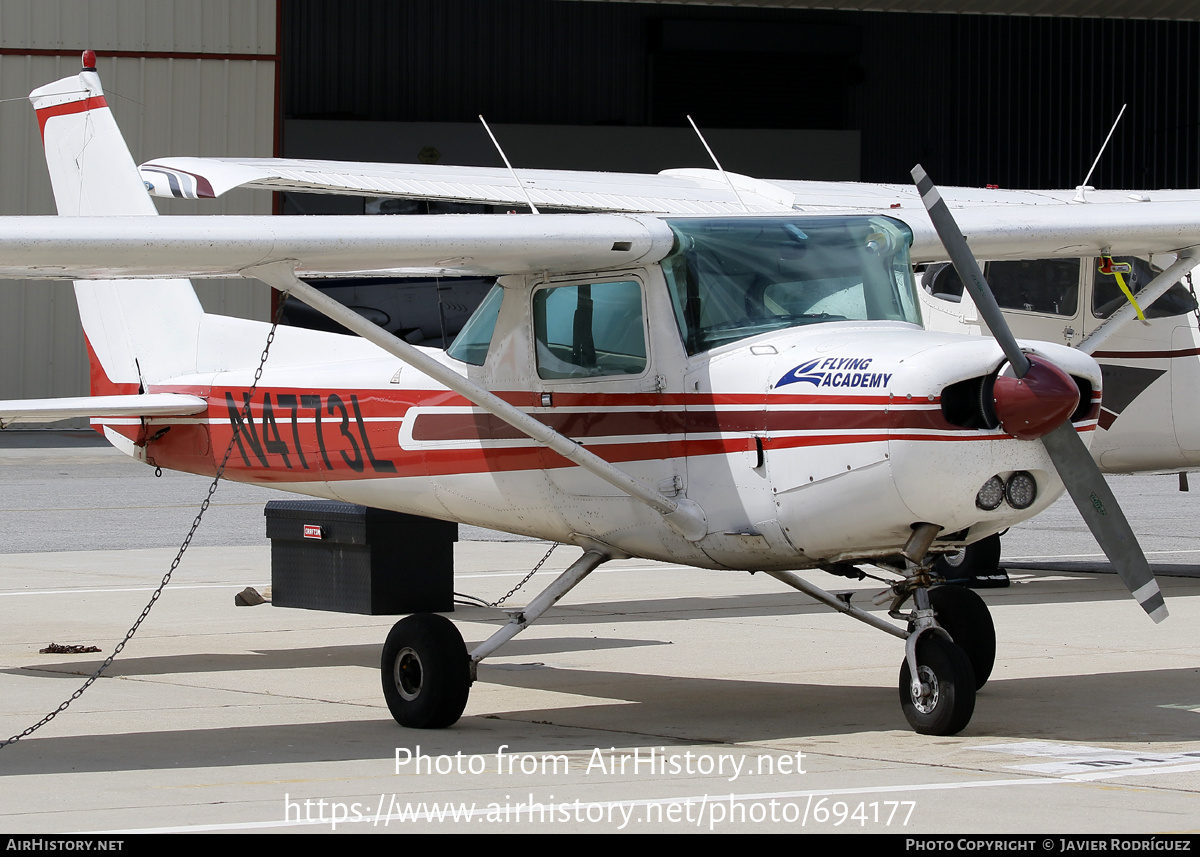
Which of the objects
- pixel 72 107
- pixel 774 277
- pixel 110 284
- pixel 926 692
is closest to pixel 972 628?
pixel 926 692

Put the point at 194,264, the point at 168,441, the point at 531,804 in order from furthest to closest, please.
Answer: the point at 168,441
the point at 194,264
the point at 531,804

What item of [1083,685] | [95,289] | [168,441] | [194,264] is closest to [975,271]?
[1083,685]

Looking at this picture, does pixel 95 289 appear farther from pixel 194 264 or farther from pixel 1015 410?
pixel 1015 410

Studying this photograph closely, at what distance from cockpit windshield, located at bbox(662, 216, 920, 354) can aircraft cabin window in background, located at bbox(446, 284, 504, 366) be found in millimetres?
1157

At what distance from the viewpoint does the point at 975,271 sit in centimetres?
725

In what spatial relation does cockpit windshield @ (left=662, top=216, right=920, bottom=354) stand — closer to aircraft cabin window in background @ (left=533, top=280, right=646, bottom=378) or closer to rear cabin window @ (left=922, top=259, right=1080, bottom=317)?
aircraft cabin window in background @ (left=533, top=280, right=646, bottom=378)

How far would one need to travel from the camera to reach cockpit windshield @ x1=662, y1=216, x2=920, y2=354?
7469mm

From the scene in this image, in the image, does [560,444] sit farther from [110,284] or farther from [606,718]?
[110,284]

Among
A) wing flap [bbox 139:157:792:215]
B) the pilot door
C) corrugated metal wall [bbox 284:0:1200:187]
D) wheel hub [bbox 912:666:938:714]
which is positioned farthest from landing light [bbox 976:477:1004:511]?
corrugated metal wall [bbox 284:0:1200:187]

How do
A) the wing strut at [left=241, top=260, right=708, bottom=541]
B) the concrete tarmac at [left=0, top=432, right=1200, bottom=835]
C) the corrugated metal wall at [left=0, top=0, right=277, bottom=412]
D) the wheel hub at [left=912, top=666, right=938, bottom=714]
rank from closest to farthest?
1. the concrete tarmac at [left=0, top=432, right=1200, bottom=835]
2. the wheel hub at [left=912, top=666, right=938, bottom=714]
3. the wing strut at [left=241, top=260, right=708, bottom=541]
4. the corrugated metal wall at [left=0, top=0, right=277, bottom=412]

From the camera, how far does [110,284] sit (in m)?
10.7

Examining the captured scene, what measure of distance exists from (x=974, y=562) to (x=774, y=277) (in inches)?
277

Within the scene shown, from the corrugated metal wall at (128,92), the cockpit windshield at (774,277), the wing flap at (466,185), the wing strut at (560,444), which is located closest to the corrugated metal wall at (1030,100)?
the corrugated metal wall at (128,92)

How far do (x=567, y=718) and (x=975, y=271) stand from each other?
2.96 meters
